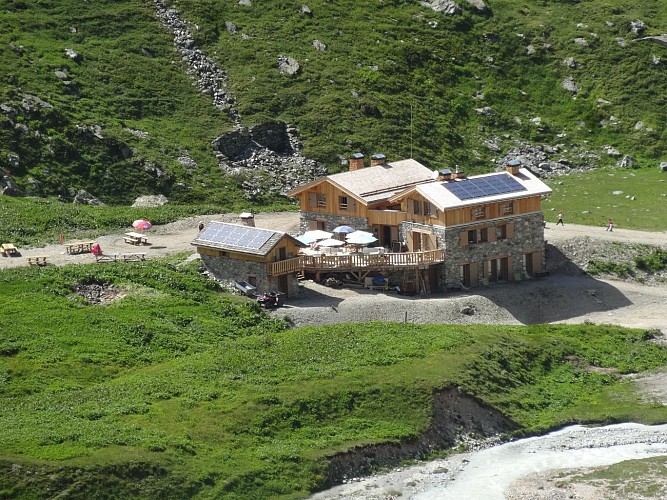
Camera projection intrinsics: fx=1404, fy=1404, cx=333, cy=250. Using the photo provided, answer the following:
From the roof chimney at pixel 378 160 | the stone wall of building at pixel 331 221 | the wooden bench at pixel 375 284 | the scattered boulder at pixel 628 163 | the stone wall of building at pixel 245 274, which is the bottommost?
the wooden bench at pixel 375 284

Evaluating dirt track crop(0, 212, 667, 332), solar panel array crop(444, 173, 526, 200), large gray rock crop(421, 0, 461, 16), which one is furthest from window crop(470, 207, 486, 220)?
large gray rock crop(421, 0, 461, 16)

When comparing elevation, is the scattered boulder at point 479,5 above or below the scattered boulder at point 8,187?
above

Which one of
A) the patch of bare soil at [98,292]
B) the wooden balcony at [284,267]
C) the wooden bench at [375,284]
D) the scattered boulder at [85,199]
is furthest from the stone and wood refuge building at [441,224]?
the scattered boulder at [85,199]

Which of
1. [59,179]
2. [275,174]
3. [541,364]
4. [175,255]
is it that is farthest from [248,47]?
[541,364]

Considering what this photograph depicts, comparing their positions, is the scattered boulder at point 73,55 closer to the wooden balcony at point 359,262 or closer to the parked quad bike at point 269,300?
the wooden balcony at point 359,262

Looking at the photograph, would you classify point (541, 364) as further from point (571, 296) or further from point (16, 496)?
point (16, 496)

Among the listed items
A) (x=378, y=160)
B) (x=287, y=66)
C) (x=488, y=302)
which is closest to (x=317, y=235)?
(x=378, y=160)
